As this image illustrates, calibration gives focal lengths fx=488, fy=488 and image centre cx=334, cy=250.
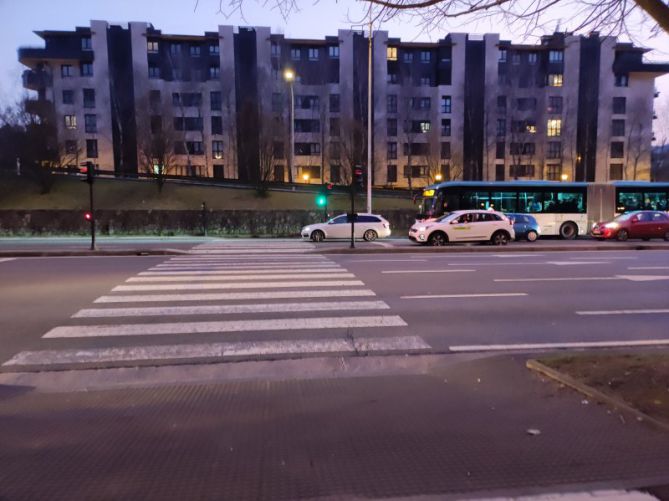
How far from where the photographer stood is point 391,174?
62344mm

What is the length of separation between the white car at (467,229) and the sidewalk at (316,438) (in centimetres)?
1694

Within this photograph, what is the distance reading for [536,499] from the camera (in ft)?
9.96

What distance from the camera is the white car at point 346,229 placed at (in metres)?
25.4

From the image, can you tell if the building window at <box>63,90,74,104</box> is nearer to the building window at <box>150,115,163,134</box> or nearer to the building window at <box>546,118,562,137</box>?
the building window at <box>150,115,163,134</box>

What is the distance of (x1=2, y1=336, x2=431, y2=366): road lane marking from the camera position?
20.0ft

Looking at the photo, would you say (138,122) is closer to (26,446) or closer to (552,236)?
(552,236)

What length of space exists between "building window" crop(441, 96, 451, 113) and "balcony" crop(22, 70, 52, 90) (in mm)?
48382

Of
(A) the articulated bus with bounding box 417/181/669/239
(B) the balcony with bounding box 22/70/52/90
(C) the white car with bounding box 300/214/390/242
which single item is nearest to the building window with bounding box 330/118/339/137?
(A) the articulated bus with bounding box 417/181/669/239

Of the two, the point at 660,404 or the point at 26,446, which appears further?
the point at 660,404

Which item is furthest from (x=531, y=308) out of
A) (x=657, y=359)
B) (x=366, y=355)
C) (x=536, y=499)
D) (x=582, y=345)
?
(x=536, y=499)

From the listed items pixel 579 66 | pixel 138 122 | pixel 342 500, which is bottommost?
pixel 342 500

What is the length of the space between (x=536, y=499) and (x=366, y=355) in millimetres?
3251

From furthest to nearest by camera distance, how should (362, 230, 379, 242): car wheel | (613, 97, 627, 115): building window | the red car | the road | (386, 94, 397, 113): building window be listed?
(613, 97, 627, 115): building window → (386, 94, 397, 113): building window → (362, 230, 379, 242): car wheel → the red car → the road

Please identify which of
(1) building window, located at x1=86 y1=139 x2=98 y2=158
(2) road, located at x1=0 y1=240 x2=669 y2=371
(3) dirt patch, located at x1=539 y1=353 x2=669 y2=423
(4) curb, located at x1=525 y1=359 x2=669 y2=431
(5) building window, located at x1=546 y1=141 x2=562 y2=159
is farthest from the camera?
(5) building window, located at x1=546 y1=141 x2=562 y2=159
